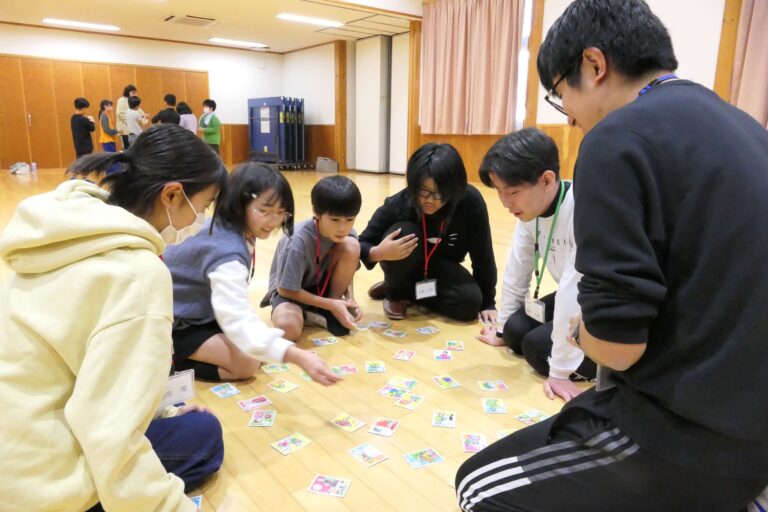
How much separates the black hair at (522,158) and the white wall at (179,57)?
12205 mm

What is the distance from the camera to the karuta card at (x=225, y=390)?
185 centimetres

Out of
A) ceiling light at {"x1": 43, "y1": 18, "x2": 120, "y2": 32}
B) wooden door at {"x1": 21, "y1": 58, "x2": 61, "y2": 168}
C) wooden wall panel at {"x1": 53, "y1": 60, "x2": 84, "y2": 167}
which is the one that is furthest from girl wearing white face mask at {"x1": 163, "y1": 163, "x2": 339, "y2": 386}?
wooden door at {"x1": 21, "y1": 58, "x2": 61, "y2": 168}

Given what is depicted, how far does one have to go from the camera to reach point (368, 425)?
1.66 m

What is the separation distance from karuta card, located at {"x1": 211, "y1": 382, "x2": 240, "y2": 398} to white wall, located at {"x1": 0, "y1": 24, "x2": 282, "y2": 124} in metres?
11.9

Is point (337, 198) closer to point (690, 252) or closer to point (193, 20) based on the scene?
point (690, 252)

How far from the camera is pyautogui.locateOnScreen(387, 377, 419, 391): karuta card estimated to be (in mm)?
1922

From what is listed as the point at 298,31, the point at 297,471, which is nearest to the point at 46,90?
the point at 298,31

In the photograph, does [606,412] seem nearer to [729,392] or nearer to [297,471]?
[729,392]

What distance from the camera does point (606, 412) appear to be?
3.17 feet

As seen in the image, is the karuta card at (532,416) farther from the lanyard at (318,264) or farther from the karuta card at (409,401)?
the lanyard at (318,264)

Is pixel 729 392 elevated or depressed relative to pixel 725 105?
depressed

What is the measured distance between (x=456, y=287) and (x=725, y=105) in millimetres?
1825

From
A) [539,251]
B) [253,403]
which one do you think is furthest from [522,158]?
[253,403]

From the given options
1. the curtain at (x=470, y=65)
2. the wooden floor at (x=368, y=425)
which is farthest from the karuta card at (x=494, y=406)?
the curtain at (x=470, y=65)
